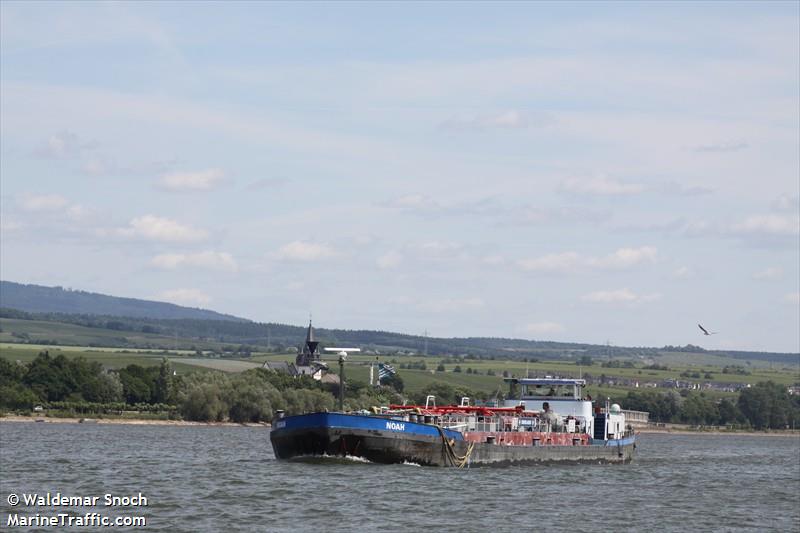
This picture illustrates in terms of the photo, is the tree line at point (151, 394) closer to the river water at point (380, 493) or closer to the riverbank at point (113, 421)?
the riverbank at point (113, 421)

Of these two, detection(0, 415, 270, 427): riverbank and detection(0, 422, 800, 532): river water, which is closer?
detection(0, 422, 800, 532): river water

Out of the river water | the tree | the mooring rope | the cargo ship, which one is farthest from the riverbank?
the mooring rope

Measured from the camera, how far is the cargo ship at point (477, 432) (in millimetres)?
79062

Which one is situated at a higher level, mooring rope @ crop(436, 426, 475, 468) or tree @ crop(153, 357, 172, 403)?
tree @ crop(153, 357, 172, 403)

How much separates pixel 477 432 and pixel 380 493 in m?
22.5

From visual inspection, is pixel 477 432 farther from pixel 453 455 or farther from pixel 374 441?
pixel 374 441

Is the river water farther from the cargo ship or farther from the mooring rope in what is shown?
the mooring rope

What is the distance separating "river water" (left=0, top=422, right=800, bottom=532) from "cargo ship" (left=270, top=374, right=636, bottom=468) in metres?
1.09

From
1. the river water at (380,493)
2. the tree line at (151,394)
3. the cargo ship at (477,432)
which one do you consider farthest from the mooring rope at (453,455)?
the tree line at (151,394)

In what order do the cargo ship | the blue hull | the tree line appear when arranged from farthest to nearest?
the tree line → the cargo ship → the blue hull

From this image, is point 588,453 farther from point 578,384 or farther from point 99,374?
point 99,374

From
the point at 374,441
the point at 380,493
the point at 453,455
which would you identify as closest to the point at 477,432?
the point at 453,455

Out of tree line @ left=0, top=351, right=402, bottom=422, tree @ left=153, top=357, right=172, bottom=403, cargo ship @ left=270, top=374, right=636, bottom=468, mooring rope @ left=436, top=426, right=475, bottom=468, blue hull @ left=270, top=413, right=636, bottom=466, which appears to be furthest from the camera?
tree @ left=153, top=357, right=172, bottom=403

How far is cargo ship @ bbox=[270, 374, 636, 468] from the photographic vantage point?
259ft
